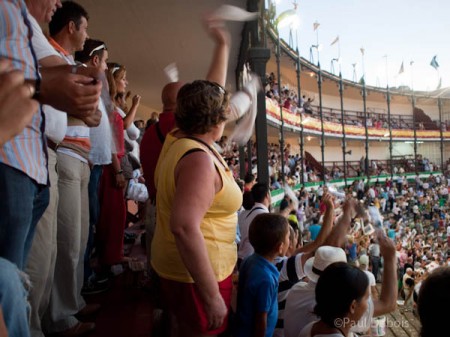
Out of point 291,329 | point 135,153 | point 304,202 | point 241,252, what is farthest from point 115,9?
point 304,202

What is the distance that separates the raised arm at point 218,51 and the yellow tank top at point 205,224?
0.57 meters

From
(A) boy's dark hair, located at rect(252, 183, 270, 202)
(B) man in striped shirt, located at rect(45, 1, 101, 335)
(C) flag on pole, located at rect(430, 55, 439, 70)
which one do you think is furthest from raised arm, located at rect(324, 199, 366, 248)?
(C) flag on pole, located at rect(430, 55, 439, 70)

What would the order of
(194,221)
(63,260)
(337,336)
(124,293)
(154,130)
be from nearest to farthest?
(194,221) < (337,336) < (63,260) < (154,130) < (124,293)

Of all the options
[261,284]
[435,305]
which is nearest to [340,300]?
[261,284]

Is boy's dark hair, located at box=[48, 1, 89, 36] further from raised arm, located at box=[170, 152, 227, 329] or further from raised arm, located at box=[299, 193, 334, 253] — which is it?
raised arm, located at box=[299, 193, 334, 253]

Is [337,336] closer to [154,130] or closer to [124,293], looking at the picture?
[154,130]

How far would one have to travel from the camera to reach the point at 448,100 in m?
37.6

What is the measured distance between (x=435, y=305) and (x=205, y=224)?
0.70 metres

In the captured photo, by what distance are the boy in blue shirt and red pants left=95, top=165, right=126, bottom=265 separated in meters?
1.37

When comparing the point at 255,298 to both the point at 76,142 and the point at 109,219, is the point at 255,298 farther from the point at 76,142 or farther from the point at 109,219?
the point at 109,219

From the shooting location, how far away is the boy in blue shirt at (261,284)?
1.62 m

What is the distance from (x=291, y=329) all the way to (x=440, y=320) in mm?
1089

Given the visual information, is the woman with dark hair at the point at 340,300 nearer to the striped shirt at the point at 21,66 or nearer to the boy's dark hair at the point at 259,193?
the striped shirt at the point at 21,66

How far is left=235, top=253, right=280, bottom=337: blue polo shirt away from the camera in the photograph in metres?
1.62
